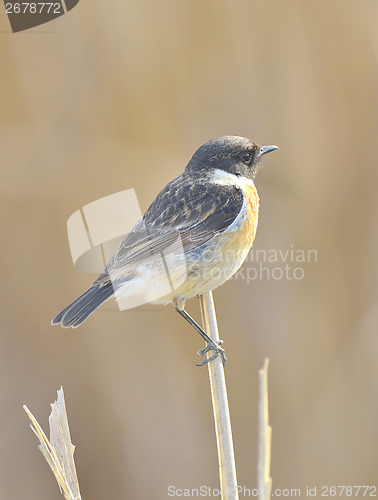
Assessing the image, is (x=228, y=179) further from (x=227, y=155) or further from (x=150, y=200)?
(x=150, y=200)

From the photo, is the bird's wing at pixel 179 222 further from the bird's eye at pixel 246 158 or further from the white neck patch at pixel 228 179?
the bird's eye at pixel 246 158

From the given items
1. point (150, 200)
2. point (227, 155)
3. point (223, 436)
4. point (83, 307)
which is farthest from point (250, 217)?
point (223, 436)

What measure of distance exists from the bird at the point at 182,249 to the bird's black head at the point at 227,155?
0.12 m

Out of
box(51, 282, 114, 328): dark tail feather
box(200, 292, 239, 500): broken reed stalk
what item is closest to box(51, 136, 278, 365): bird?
box(51, 282, 114, 328): dark tail feather

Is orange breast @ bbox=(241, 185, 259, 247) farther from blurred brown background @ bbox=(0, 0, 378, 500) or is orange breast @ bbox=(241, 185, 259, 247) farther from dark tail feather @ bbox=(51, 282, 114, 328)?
dark tail feather @ bbox=(51, 282, 114, 328)

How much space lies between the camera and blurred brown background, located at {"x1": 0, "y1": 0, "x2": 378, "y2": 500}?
332 cm

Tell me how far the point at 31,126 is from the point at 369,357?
2.21 meters

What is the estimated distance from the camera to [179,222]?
284 centimetres

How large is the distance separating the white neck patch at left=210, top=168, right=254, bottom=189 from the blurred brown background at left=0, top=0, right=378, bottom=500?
300 mm

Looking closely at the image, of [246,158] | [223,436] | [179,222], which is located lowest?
[223,436]

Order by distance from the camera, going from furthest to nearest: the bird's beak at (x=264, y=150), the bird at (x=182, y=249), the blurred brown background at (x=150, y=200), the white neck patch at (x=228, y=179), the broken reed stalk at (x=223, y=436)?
1. the blurred brown background at (x=150, y=200)
2. the bird's beak at (x=264, y=150)
3. the white neck patch at (x=228, y=179)
4. the bird at (x=182, y=249)
5. the broken reed stalk at (x=223, y=436)

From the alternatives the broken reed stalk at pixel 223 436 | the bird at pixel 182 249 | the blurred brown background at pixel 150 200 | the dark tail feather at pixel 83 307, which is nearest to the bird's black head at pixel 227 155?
the bird at pixel 182 249

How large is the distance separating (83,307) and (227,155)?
1.14 metres

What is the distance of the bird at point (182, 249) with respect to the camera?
8.72ft
